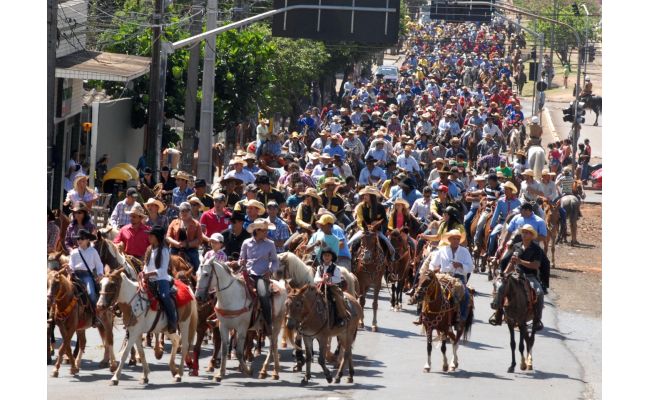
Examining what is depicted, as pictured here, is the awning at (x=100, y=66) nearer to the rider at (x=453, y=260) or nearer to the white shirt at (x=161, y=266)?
the rider at (x=453, y=260)

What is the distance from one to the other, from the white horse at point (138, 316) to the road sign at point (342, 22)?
22.5 metres

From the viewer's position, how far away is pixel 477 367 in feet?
72.0

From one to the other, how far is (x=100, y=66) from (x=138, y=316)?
1502 cm

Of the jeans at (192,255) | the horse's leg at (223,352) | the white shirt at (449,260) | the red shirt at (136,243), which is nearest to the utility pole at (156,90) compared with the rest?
the jeans at (192,255)

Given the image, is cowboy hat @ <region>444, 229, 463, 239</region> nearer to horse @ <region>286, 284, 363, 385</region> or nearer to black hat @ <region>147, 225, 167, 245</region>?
horse @ <region>286, 284, 363, 385</region>

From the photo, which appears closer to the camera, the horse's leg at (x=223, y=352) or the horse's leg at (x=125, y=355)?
the horse's leg at (x=125, y=355)

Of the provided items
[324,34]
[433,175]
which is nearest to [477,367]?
[433,175]

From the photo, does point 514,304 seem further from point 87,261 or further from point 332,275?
point 87,261

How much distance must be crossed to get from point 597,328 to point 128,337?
410 inches

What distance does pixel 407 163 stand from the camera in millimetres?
36469

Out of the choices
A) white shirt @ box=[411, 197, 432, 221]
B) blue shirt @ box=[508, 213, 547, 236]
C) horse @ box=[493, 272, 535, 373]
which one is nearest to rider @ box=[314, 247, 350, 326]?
horse @ box=[493, 272, 535, 373]

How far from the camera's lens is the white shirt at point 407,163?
36.3 m

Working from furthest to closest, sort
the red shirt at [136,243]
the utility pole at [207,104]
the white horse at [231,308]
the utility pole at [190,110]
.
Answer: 1. the utility pole at [190,110]
2. the utility pole at [207,104]
3. the red shirt at [136,243]
4. the white horse at [231,308]

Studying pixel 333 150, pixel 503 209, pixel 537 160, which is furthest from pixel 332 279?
pixel 537 160
